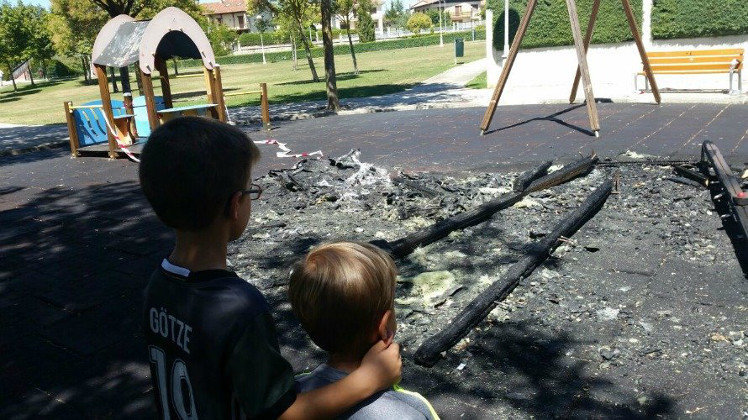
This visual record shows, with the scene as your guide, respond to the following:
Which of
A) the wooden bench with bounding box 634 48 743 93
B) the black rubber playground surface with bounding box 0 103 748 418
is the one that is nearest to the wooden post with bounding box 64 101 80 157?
the black rubber playground surface with bounding box 0 103 748 418

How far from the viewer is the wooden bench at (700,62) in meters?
13.8

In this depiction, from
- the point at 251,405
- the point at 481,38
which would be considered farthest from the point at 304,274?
the point at 481,38

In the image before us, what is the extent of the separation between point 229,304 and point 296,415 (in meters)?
0.30

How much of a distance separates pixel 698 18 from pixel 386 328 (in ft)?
54.6

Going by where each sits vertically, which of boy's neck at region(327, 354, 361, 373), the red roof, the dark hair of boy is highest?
the red roof

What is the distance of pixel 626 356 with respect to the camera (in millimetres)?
3316

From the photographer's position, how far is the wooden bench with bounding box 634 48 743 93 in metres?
13.8

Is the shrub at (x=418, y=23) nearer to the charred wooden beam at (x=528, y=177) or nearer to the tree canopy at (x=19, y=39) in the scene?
the tree canopy at (x=19, y=39)

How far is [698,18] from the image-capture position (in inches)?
609

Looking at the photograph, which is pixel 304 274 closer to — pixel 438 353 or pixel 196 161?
pixel 196 161

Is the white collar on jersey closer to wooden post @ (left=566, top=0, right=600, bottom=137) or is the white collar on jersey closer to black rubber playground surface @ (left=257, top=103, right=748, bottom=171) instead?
black rubber playground surface @ (left=257, top=103, right=748, bottom=171)

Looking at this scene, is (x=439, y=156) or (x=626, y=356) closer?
(x=626, y=356)

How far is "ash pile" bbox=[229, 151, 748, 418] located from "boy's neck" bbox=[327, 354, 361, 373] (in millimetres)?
1531

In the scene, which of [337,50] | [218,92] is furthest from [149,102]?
[337,50]
